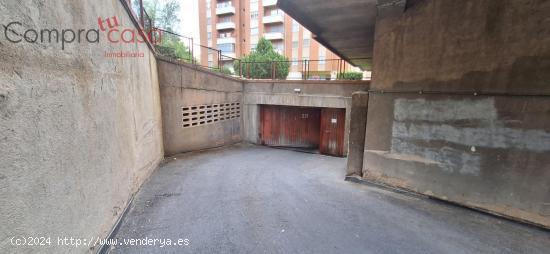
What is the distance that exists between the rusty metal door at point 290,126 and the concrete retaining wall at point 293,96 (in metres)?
0.48

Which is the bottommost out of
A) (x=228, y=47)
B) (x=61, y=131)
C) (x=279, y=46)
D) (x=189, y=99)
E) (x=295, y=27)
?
(x=61, y=131)

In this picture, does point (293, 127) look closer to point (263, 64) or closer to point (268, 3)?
point (263, 64)

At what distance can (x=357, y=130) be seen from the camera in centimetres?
617

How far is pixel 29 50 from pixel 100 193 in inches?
76.1

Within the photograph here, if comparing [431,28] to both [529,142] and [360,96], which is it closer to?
[360,96]

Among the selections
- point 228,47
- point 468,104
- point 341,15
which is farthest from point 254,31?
point 468,104

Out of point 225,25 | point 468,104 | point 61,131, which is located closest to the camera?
point 61,131

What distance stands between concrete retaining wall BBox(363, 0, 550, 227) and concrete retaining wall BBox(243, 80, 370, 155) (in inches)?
148

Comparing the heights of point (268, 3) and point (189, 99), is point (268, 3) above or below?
above

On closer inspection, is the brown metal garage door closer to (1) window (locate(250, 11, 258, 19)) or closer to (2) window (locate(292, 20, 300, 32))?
(2) window (locate(292, 20, 300, 32))

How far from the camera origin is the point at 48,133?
2.16 m

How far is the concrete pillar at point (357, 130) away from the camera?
600 centimetres

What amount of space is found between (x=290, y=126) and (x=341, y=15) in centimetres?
614

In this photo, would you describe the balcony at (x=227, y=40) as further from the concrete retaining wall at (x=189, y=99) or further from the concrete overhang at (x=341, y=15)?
the concrete overhang at (x=341, y=15)
